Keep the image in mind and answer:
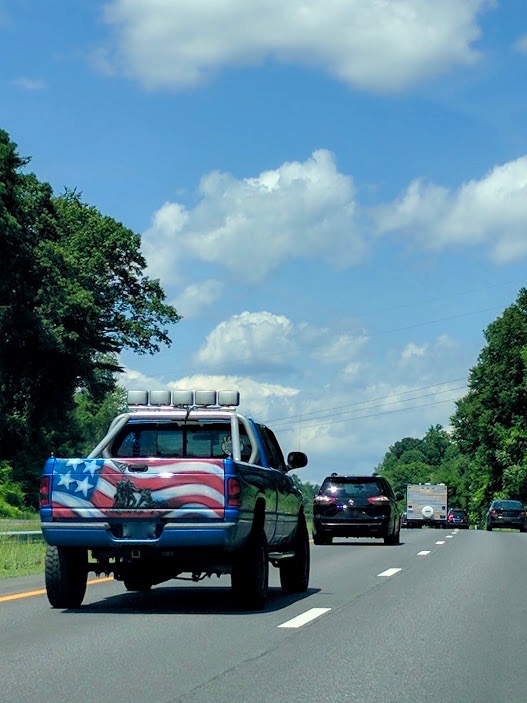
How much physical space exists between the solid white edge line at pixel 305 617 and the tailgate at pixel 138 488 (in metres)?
1.16

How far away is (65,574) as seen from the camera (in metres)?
13.0

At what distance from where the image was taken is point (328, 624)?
11906 mm

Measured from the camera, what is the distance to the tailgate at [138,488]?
1233 centimetres

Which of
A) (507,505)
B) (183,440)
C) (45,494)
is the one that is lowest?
(45,494)

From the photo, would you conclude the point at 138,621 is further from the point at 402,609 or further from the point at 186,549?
the point at 402,609

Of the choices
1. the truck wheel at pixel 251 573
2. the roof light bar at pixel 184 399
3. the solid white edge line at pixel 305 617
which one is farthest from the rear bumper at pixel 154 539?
the roof light bar at pixel 184 399

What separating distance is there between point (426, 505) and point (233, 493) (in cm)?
7211

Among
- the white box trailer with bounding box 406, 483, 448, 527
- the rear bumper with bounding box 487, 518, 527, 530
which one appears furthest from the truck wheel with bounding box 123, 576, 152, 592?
the white box trailer with bounding box 406, 483, 448, 527

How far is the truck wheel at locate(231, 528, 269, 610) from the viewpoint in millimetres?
12969

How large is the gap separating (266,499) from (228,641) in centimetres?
317

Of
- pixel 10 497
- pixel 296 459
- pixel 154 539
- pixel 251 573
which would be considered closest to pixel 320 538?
pixel 296 459

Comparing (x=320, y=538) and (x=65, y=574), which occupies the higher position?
(x=320, y=538)

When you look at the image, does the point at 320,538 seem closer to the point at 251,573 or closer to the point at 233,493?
the point at 251,573

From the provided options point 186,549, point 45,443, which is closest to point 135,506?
point 186,549
